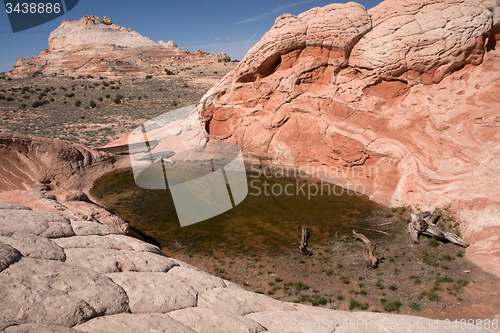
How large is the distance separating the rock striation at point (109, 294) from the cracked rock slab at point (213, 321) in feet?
0.04

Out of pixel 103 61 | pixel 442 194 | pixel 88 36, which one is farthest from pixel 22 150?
pixel 88 36

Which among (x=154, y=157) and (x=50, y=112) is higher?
(x=50, y=112)

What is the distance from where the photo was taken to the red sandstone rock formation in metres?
9.68

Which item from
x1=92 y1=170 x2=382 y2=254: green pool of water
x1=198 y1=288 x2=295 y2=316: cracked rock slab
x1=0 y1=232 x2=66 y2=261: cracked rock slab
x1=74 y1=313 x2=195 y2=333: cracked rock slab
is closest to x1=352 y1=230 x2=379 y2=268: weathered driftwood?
x1=92 y1=170 x2=382 y2=254: green pool of water

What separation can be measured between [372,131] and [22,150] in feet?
47.4

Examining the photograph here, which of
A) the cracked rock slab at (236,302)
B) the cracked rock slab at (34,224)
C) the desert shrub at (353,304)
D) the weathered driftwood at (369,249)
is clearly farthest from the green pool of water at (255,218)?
the cracked rock slab at (34,224)

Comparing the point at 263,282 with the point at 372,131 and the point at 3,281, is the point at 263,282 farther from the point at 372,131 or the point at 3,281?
the point at 372,131

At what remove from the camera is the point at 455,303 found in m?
6.13

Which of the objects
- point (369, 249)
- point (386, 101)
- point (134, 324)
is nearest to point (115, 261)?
point (134, 324)

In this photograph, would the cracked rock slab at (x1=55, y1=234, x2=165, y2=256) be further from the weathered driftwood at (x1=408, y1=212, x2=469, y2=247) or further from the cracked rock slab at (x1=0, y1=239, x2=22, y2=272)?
the weathered driftwood at (x1=408, y1=212, x2=469, y2=247)

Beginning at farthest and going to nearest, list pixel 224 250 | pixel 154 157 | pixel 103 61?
pixel 103 61 < pixel 154 157 < pixel 224 250

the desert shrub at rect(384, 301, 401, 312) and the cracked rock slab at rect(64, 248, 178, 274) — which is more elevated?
the cracked rock slab at rect(64, 248, 178, 274)

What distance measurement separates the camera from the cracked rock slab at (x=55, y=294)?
2.68m

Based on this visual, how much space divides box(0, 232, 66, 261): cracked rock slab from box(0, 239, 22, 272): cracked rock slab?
0.76ft
